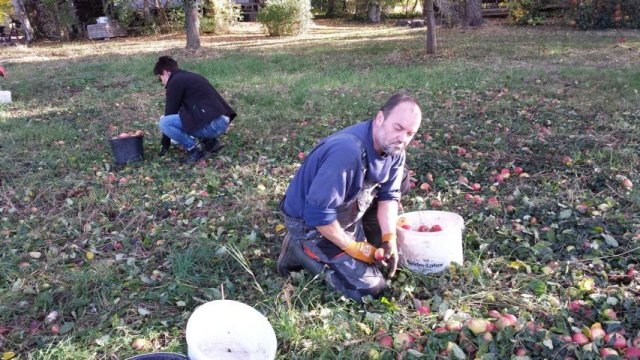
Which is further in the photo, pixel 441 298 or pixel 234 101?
pixel 234 101

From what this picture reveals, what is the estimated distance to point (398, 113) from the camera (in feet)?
8.23

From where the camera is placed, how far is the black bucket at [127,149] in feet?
16.8

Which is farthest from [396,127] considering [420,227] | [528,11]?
[528,11]

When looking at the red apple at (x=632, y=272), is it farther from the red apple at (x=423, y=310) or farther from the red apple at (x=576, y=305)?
the red apple at (x=423, y=310)

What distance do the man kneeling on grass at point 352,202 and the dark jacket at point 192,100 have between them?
2.47 meters

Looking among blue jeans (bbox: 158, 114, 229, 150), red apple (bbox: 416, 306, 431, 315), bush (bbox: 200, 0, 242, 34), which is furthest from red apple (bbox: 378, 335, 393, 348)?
bush (bbox: 200, 0, 242, 34)

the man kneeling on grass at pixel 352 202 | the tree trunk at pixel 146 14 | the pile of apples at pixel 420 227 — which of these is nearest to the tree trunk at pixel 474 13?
the tree trunk at pixel 146 14

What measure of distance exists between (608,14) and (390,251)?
1468cm

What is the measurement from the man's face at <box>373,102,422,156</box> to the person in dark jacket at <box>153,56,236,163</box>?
9.82 ft

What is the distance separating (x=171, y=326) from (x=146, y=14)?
1930 centimetres

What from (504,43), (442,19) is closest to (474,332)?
(504,43)

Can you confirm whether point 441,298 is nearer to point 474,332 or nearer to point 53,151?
point 474,332

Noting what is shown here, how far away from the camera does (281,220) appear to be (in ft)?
12.8

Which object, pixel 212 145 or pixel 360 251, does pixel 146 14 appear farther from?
pixel 360 251
